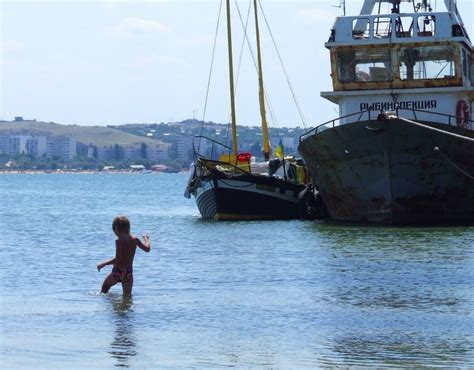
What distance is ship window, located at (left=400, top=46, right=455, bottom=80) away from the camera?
32.1 metres

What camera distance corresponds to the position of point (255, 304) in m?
16.9

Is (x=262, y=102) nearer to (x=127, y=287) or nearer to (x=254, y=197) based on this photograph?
(x=254, y=197)

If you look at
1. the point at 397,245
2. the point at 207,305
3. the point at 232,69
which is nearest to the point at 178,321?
the point at 207,305

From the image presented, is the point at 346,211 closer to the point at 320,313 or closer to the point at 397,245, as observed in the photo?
the point at 397,245

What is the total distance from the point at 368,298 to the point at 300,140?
1471 cm

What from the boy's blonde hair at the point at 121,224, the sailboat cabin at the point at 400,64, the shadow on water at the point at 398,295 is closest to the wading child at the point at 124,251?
the boy's blonde hair at the point at 121,224

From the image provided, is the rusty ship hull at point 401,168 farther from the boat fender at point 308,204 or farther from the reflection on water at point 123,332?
the reflection on water at point 123,332

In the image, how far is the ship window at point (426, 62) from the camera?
105 ft

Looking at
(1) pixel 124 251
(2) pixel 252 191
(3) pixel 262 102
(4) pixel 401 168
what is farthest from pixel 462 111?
(1) pixel 124 251

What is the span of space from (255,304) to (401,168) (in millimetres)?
13023

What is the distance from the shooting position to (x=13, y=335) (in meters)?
14.2

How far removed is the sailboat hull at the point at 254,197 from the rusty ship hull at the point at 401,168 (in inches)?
160

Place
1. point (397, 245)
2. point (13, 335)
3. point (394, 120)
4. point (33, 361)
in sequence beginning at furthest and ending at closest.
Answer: point (394, 120) → point (397, 245) → point (13, 335) → point (33, 361)

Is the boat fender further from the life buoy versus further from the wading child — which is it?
the wading child
